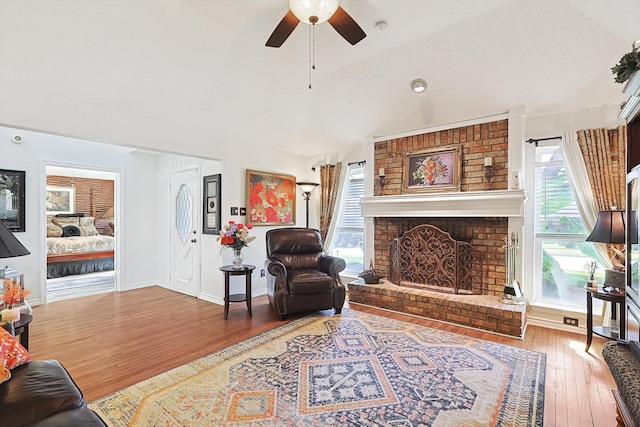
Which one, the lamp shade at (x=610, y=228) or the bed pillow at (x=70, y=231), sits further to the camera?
the bed pillow at (x=70, y=231)

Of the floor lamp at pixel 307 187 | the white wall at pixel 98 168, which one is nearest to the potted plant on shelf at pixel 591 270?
the floor lamp at pixel 307 187

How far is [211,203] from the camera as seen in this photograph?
15.4ft

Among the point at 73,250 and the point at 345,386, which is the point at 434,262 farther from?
the point at 73,250

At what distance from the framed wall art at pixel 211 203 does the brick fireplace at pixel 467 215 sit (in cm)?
217

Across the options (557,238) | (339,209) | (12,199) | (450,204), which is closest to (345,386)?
(450,204)

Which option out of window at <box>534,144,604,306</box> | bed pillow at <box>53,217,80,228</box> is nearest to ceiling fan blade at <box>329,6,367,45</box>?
window at <box>534,144,604,306</box>

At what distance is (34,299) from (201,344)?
3.09 meters

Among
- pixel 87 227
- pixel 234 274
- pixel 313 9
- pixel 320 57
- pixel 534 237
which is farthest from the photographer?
pixel 87 227

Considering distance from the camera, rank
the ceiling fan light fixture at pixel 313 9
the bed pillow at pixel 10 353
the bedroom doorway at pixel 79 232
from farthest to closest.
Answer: the bedroom doorway at pixel 79 232 < the ceiling fan light fixture at pixel 313 9 < the bed pillow at pixel 10 353

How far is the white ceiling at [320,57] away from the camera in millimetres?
2607

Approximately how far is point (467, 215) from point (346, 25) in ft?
8.50

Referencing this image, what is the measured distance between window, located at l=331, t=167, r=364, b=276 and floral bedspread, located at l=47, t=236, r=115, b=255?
509cm

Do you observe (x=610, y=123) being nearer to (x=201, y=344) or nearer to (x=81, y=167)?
(x=201, y=344)

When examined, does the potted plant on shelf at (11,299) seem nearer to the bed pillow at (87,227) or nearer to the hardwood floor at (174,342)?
the hardwood floor at (174,342)
